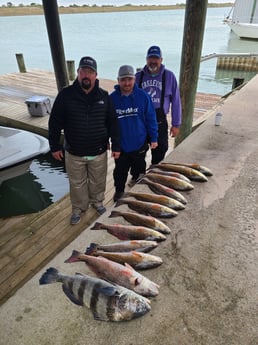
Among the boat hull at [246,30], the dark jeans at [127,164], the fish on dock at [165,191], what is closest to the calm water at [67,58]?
the boat hull at [246,30]

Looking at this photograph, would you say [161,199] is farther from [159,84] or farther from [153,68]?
[153,68]

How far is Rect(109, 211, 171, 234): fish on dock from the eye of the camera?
2205 mm

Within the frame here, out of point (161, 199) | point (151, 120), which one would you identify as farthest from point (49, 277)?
point (151, 120)

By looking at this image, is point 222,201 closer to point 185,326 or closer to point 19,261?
point 185,326

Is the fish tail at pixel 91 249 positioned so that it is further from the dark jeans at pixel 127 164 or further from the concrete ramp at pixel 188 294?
the dark jeans at pixel 127 164

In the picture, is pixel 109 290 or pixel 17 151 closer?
pixel 109 290

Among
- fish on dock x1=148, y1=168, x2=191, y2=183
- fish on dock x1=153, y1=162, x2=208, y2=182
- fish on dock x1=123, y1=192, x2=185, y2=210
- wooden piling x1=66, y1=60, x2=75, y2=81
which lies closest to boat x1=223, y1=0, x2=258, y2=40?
wooden piling x1=66, y1=60, x2=75, y2=81

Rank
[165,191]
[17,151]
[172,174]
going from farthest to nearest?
[17,151] < [172,174] < [165,191]

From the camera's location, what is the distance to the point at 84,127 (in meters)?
2.84

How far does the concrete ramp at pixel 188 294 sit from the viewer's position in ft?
4.95

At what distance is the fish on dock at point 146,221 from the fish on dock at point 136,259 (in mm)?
317

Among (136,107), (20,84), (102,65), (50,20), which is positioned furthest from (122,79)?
(102,65)

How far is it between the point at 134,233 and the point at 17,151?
13.0 ft

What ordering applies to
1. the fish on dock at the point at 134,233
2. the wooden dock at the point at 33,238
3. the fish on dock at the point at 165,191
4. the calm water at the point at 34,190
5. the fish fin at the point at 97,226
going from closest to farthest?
1. the fish on dock at the point at 134,233
2. the fish fin at the point at 97,226
3. the fish on dock at the point at 165,191
4. the wooden dock at the point at 33,238
5. the calm water at the point at 34,190
